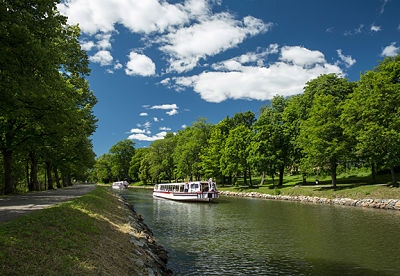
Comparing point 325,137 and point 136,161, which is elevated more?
point 325,137

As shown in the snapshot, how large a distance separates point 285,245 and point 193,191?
103ft

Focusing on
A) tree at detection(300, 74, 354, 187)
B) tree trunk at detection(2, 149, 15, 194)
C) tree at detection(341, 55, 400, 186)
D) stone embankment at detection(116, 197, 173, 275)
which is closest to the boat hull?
tree at detection(300, 74, 354, 187)

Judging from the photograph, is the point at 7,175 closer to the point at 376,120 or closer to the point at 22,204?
the point at 22,204

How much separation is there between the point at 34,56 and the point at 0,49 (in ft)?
3.68

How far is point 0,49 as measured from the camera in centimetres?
946

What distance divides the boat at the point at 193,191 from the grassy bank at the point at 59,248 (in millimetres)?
31806

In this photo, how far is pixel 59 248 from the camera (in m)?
8.18

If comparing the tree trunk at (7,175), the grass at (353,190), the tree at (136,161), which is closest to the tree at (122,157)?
the tree at (136,161)

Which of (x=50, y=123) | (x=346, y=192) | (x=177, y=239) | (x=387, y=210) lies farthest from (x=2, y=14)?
(x=346, y=192)

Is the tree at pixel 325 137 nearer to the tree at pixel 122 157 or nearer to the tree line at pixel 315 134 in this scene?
the tree line at pixel 315 134

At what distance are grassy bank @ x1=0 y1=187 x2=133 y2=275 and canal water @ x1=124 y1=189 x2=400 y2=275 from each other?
396 centimetres

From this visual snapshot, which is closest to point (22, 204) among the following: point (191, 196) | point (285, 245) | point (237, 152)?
point (285, 245)

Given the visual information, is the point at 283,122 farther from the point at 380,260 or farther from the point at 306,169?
the point at 380,260

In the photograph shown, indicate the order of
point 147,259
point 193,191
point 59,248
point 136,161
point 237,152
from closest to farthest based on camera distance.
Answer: point 59,248
point 147,259
point 193,191
point 237,152
point 136,161
